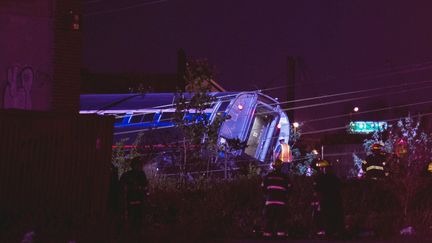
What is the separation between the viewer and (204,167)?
65.3ft

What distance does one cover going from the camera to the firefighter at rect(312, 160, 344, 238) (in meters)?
13.9

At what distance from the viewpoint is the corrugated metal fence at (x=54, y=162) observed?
11531mm

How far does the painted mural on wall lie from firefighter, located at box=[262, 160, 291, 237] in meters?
4.80

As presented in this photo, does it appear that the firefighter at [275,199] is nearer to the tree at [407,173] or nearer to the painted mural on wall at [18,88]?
the tree at [407,173]

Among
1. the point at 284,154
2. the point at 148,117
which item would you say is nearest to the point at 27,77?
the point at 148,117

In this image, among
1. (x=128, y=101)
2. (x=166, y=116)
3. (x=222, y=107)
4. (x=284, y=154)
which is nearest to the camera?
(x=222, y=107)

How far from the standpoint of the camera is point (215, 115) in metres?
23.1

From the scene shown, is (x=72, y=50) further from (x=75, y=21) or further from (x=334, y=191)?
(x=334, y=191)

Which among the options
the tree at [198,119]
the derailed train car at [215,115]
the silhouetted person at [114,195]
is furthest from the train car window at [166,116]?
the silhouetted person at [114,195]

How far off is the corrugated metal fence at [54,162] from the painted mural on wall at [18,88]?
1.43 meters

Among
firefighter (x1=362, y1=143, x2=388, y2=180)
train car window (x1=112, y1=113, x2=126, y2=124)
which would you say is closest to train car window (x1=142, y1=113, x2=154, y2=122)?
train car window (x1=112, y1=113, x2=126, y2=124)

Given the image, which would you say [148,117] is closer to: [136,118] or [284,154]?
[136,118]

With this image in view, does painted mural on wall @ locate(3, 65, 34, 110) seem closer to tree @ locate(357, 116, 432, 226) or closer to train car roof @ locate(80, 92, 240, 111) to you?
tree @ locate(357, 116, 432, 226)

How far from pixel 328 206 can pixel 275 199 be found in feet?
3.45
